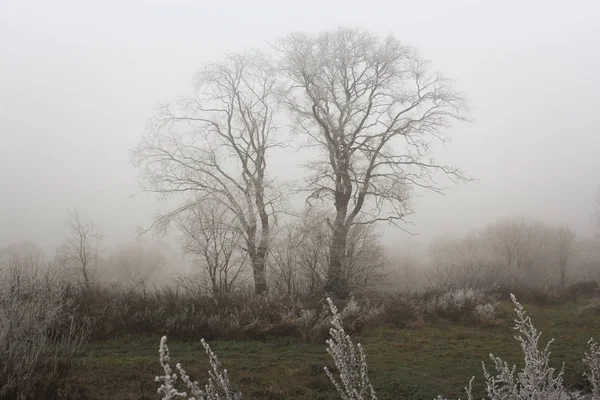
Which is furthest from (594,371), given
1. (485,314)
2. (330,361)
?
(485,314)

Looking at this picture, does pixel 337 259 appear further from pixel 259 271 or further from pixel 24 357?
pixel 24 357

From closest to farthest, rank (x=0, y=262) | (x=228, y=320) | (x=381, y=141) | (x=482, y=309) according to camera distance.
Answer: (x=0, y=262)
(x=228, y=320)
(x=482, y=309)
(x=381, y=141)

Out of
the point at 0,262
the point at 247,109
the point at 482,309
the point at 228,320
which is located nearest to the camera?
the point at 0,262

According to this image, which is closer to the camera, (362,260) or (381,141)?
(381,141)

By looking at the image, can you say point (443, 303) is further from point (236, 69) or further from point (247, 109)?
point (236, 69)

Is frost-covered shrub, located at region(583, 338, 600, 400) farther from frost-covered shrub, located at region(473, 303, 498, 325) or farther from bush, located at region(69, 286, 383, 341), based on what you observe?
frost-covered shrub, located at region(473, 303, 498, 325)

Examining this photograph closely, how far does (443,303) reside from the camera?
14883 millimetres

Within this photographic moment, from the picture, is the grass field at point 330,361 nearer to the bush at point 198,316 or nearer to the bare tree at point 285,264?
the bush at point 198,316

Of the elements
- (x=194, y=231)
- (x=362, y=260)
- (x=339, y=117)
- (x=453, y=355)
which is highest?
(x=339, y=117)

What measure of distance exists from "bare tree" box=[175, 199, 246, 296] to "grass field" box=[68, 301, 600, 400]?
7.02 m

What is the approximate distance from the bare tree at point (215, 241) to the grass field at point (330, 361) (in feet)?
23.0

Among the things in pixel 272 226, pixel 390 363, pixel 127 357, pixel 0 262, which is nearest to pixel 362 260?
pixel 272 226

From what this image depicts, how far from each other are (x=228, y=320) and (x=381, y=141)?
1095 cm

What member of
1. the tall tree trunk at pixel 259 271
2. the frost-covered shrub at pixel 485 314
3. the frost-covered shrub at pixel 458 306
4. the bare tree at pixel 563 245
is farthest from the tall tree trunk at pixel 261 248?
the bare tree at pixel 563 245
